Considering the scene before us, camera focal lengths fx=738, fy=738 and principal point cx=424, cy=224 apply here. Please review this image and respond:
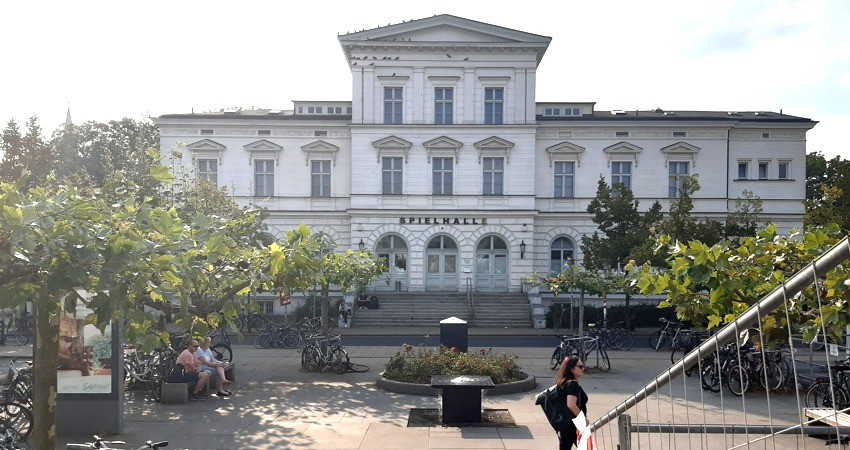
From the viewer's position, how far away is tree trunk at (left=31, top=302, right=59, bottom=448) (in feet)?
24.6

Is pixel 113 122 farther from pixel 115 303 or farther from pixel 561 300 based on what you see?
pixel 115 303

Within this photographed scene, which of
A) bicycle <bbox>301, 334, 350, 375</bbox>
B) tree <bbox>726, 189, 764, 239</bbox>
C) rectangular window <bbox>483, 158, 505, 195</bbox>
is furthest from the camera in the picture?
rectangular window <bbox>483, 158, 505, 195</bbox>

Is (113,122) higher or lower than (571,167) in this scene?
higher

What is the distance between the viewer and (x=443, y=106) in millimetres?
40625

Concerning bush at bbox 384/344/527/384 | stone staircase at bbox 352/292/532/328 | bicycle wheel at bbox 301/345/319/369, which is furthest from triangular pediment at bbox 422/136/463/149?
bush at bbox 384/344/527/384

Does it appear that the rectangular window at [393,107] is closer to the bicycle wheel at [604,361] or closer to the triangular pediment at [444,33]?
the triangular pediment at [444,33]

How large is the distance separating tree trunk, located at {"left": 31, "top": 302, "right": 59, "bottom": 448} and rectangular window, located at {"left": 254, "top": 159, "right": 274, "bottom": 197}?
1351 inches

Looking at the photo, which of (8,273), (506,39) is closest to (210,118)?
(506,39)

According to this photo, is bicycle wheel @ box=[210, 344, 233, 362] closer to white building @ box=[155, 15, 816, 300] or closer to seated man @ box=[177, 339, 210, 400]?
seated man @ box=[177, 339, 210, 400]

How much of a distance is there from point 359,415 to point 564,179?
29.3 metres

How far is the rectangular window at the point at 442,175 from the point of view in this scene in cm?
4062

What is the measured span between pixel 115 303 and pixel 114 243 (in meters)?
0.52

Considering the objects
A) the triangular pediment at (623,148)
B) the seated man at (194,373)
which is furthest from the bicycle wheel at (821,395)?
the triangular pediment at (623,148)

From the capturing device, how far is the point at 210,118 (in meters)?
41.3
